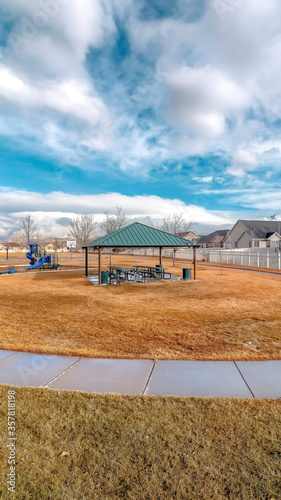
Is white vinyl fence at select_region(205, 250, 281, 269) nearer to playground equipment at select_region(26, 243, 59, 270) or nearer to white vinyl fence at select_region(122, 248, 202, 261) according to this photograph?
white vinyl fence at select_region(122, 248, 202, 261)

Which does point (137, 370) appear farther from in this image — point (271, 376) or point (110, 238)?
point (110, 238)

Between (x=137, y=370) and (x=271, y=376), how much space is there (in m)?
2.16

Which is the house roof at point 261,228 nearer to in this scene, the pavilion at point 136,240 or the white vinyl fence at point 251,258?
the white vinyl fence at point 251,258

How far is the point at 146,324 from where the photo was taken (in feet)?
24.6

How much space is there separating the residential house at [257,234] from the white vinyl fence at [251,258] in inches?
696

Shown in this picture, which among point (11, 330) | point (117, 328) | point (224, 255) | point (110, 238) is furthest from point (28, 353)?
point (224, 255)

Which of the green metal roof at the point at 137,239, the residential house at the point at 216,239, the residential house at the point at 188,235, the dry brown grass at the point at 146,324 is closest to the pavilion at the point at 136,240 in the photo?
the green metal roof at the point at 137,239

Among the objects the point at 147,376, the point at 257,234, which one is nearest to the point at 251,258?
the point at 257,234

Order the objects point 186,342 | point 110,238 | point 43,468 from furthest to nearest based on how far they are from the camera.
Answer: point 110,238 → point 186,342 → point 43,468

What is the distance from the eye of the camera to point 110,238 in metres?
16.5

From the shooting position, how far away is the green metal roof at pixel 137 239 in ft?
52.7

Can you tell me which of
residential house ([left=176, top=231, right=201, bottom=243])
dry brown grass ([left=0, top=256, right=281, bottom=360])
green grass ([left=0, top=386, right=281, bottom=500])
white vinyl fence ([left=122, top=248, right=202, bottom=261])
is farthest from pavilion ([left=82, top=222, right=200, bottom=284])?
residential house ([left=176, top=231, right=201, bottom=243])

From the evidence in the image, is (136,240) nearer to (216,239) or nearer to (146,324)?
(146,324)

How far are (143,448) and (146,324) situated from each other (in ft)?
15.6
